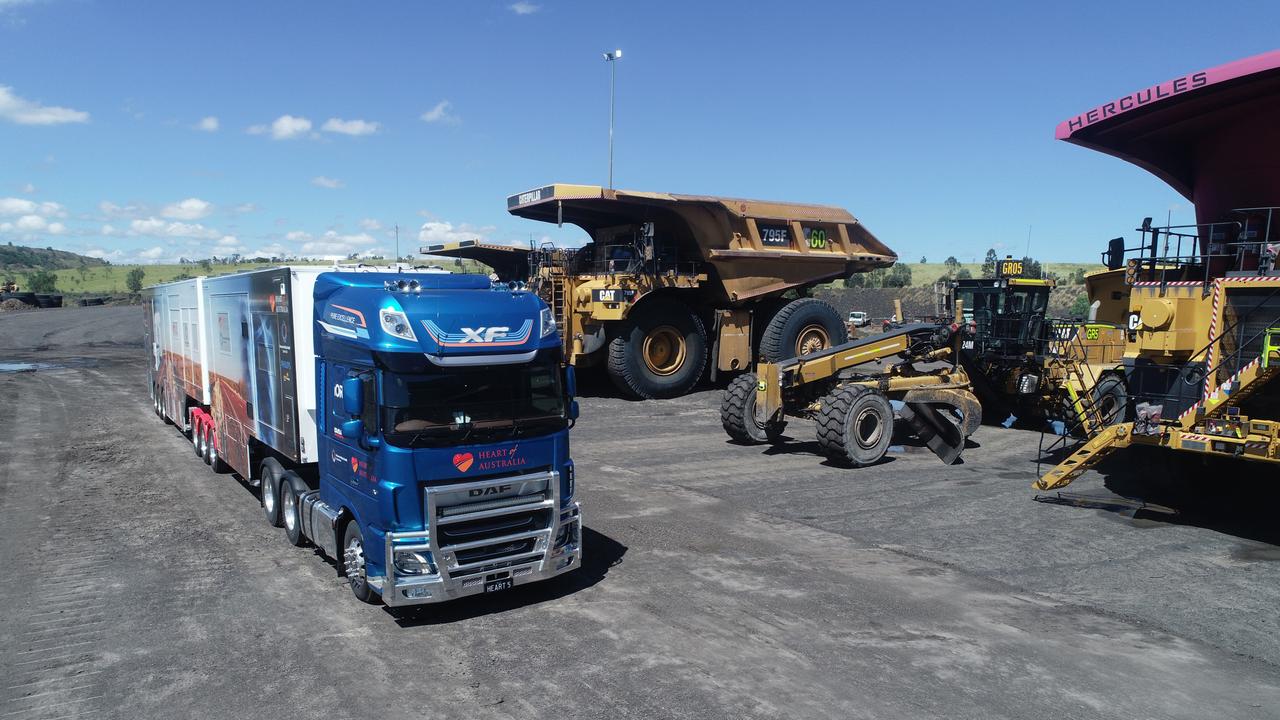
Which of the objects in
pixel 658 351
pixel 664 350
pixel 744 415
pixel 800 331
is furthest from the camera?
pixel 800 331

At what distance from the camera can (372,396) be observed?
677 cm

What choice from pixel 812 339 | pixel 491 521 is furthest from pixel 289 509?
pixel 812 339

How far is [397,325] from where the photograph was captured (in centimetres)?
670

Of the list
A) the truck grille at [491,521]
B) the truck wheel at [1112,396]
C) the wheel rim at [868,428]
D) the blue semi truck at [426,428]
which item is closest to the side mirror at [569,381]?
the blue semi truck at [426,428]

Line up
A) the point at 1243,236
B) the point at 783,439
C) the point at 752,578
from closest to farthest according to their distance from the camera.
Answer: the point at 752,578
the point at 1243,236
the point at 783,439

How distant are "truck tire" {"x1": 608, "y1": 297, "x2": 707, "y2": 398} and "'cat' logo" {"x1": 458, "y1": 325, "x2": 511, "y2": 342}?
1241 cm

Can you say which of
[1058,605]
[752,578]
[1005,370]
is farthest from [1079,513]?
[1005,370]

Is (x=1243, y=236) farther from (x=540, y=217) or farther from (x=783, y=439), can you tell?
(x=540, y=217)

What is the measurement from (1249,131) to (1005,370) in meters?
6.35

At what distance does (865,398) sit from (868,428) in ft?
1.90

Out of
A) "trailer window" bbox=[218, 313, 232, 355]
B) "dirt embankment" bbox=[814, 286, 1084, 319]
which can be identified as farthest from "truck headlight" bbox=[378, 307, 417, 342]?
"dirt embankment" bbox=[814, 286, 1084, 319]

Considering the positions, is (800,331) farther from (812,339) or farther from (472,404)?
(472,404)

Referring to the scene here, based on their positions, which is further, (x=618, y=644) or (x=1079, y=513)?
(x=1079, y=513)

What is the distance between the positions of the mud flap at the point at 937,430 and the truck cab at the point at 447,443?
27.0 feet
